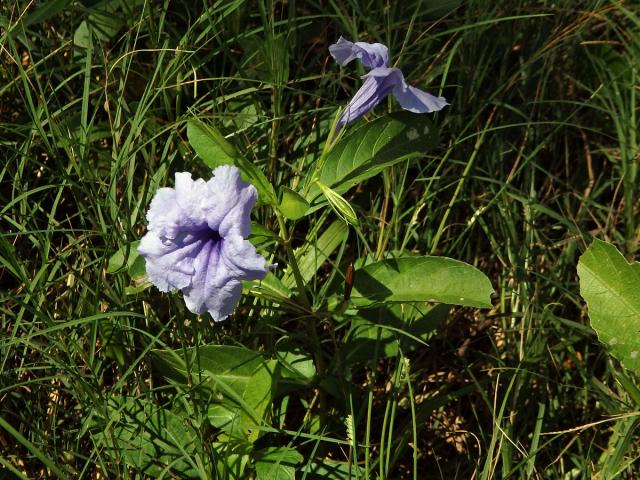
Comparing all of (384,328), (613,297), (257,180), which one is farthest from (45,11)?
(613,297)

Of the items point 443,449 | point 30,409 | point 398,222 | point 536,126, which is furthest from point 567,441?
point 30,409

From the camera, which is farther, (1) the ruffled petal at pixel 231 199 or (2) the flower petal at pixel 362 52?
(2) the flower petal at pixel 362 52

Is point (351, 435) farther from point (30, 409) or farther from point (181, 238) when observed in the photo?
point (30, 409)

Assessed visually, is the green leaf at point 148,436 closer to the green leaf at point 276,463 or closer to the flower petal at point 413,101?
the green leaf at point 276,463

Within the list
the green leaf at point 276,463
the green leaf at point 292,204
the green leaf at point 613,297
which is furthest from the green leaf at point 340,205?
the green leaf at point 613,297

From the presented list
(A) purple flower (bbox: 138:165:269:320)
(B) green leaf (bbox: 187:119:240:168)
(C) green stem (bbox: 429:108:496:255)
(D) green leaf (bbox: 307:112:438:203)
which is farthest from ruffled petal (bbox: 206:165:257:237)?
(C) green stem (bbox: 429:108:496:255)
